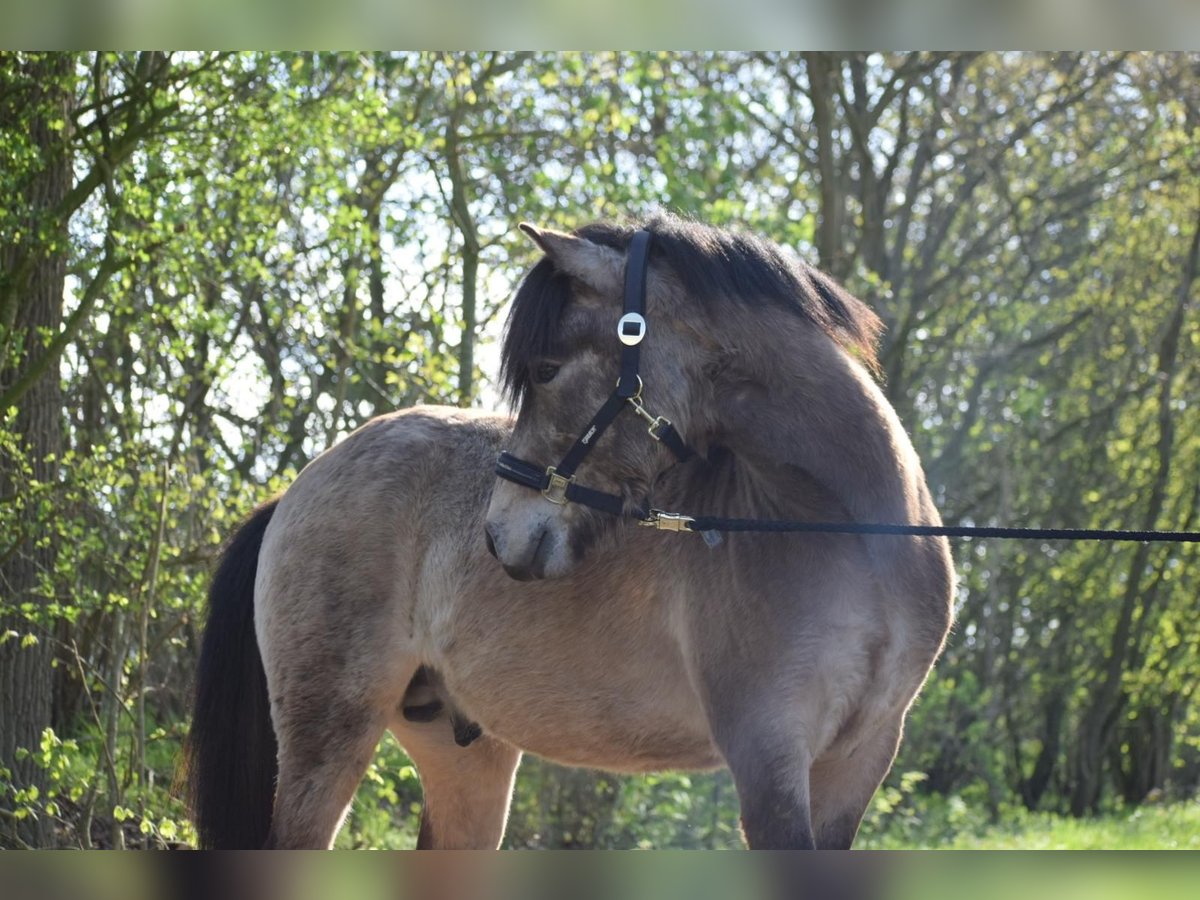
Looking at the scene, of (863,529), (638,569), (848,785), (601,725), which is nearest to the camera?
(863,529)

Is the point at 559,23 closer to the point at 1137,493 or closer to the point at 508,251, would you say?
the point at 508,251

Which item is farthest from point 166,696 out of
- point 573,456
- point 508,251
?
point 573,456

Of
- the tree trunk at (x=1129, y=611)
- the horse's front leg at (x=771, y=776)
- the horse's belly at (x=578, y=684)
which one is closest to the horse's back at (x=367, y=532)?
the horse's belly at (x=578, y=684)

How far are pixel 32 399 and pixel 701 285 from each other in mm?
4461

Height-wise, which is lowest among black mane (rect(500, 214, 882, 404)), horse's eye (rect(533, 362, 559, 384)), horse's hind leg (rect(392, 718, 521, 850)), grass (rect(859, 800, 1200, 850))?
grass (rect(859, 800, 1200, 850))

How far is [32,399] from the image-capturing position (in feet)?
21.4

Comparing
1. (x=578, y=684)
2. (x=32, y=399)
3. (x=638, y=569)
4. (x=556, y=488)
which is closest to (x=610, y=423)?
(x=556, y=488)

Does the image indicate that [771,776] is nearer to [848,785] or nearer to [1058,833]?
[848,785]

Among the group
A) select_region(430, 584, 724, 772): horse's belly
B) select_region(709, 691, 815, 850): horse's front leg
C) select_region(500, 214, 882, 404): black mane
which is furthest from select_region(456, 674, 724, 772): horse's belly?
select_region(500, 214, 882, 404): black mane

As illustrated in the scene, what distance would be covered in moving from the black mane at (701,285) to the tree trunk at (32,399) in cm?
362

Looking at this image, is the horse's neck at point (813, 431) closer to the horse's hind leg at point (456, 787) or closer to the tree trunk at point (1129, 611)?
→ the horse's hind leg at point (456, 787)

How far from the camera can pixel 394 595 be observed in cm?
423

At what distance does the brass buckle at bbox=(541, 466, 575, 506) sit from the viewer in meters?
3.40

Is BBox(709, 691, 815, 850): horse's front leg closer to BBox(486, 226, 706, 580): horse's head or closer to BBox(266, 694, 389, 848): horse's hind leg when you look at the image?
BBox(486, 226, 706, 580): horse's head
